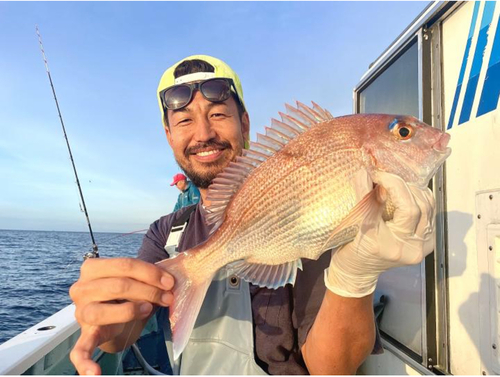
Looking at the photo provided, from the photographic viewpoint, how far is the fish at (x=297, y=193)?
1379 millimetres

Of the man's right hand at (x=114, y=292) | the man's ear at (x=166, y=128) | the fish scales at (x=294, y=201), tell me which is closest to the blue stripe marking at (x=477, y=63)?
the fish scales at (x=294, y=201)

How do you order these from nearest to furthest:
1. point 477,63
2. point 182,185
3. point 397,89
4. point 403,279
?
point 477,63, point 403,279, point 397,89, point 182,185

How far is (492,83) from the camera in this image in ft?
5.49

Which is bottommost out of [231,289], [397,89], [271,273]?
[231,289]

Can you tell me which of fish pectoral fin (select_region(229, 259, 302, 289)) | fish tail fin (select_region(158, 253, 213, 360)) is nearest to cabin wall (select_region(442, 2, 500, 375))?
fish pectoral fin (select_region(229, 259, 302, 289))

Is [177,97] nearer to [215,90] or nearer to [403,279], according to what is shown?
[215,90]

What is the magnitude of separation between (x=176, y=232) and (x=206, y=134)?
76 centimetres

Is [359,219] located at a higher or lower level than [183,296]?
higher

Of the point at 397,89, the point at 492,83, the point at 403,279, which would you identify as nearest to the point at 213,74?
the point at 397,89

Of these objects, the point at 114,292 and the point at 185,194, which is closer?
the point at 114,292

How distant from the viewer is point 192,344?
2068mm

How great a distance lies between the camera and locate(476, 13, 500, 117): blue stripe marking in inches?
64.6

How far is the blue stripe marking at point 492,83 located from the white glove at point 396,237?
2.14 ft

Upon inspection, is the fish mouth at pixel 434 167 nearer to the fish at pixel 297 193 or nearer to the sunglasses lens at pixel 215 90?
the fish at pixel 297 193
